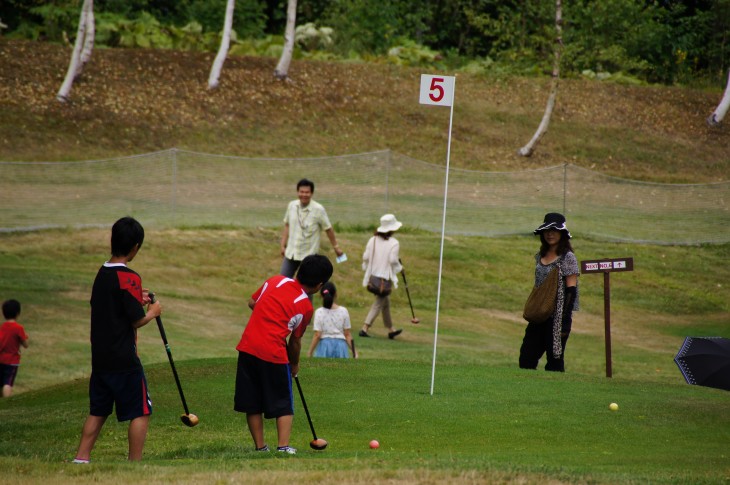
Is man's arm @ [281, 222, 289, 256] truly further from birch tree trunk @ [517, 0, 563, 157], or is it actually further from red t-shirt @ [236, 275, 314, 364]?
birch tree trunk @ [517, 0, 563, 157]

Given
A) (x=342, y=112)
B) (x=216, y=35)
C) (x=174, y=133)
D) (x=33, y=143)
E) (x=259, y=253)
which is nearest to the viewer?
(x=259, y=253)

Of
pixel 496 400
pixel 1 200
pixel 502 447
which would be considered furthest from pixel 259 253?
pixel 502 447

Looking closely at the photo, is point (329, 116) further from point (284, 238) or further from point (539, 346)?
point (539, 346)

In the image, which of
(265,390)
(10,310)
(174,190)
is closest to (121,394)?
(265,390)

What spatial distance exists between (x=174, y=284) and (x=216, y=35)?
22.9 m

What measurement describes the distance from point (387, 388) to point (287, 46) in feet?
94.2

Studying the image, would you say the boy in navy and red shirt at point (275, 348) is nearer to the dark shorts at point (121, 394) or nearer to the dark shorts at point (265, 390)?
the dark shorts at point (265, 390)

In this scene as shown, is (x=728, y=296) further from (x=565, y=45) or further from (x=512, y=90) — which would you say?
(x=512, y=90)

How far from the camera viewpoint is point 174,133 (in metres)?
35.3

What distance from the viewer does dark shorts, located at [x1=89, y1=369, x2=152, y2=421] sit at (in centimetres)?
763

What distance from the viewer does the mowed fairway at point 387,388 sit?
761 centimetres

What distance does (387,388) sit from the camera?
11.3 m

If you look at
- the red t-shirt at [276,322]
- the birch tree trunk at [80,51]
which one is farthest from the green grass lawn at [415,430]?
the birch tree trunk at [80,51]

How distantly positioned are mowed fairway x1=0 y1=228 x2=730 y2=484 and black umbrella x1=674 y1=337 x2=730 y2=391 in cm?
20
